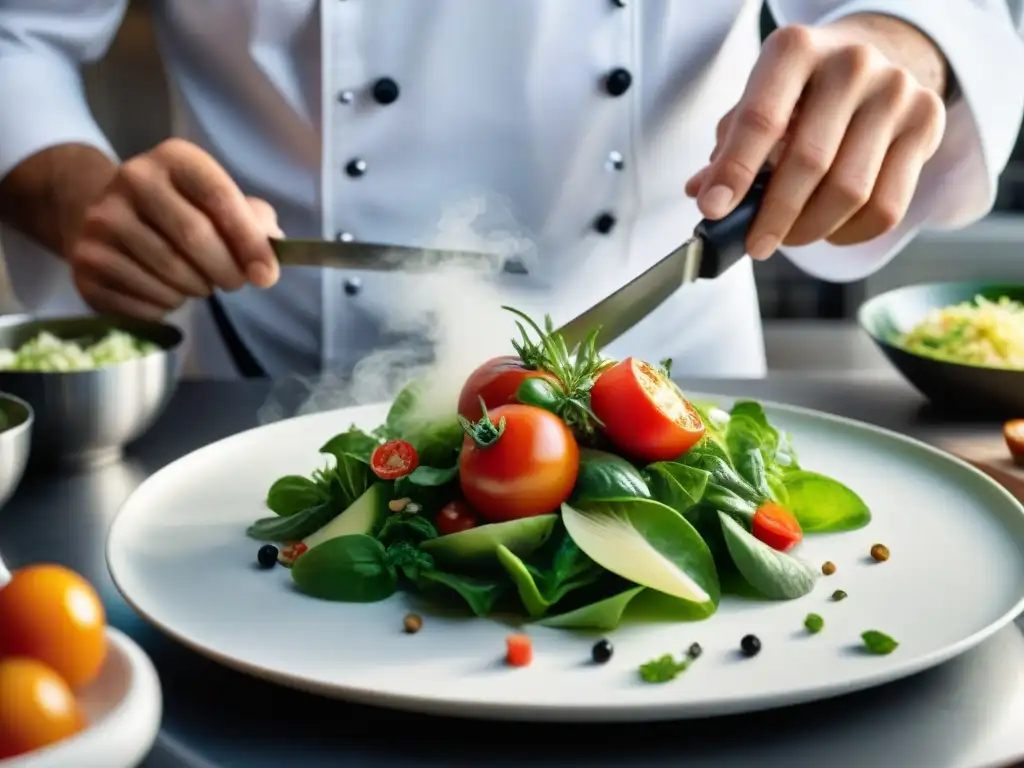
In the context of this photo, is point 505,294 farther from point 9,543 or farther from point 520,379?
point 9,543

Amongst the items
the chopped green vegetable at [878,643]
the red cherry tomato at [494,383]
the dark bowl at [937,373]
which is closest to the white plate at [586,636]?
the chopped green vegetable at [878,643]

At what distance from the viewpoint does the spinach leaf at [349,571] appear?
0.86 meters

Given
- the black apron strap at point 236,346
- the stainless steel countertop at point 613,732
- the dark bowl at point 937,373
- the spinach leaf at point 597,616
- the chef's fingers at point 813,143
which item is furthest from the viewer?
the black apron strap at point 236,346

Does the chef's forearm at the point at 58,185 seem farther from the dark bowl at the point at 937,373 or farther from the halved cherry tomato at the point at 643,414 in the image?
the dark bowl at the point at 937,373

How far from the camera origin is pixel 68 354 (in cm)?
126

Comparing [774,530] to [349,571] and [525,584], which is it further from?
[349,571]

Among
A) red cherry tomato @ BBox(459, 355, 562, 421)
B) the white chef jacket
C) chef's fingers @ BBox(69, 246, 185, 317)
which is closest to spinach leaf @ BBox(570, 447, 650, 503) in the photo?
red cherry tomato @ BBox(459, 355, 562, 421)

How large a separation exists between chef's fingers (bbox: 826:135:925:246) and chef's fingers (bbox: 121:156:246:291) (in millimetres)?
746

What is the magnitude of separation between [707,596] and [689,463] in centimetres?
16

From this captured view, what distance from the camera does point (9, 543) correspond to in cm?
107

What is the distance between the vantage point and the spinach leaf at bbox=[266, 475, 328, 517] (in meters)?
1.03

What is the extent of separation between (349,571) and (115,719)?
30 centimetres

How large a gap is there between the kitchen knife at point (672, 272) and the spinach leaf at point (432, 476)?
0.27 metres

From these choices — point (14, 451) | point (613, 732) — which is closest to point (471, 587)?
point (613, 732)
